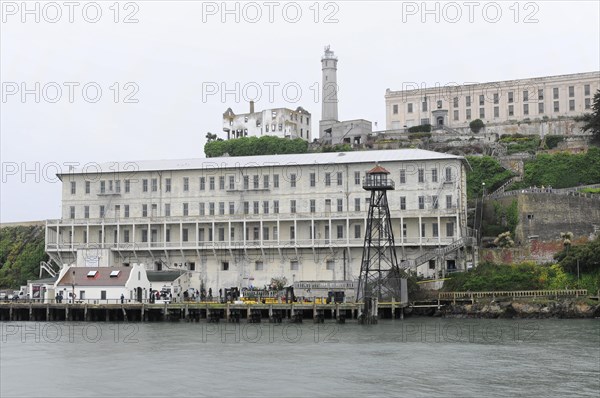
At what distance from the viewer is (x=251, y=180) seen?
251 ft

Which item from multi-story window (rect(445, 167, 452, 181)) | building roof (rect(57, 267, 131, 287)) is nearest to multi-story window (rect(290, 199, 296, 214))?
multi-story window (rect(445, 167, 452, 181))

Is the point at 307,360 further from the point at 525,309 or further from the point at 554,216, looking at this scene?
the point at 554,216

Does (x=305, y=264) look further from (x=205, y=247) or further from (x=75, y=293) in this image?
(x=75, y=293)

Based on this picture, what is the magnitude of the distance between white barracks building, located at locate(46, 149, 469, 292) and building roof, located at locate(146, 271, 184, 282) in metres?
2.65

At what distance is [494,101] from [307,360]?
73625mm

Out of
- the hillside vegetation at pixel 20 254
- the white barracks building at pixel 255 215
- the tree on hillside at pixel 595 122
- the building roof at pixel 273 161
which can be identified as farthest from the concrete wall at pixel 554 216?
the hillside vegetation at pixel 20 254

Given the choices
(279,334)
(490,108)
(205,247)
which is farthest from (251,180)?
(490,108)

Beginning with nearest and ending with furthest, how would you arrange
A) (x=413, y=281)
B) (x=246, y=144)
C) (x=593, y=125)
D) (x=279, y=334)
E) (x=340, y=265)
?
(x=279, y=334)
(x=413, y=281)
(x=340, y=265)
(x=593, y=125)
(x=246, y=144)

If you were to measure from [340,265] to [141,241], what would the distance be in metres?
17.6

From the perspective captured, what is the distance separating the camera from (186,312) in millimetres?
62156

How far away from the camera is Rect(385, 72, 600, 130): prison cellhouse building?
104 meters

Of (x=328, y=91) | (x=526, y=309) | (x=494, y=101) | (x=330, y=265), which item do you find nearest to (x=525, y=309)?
(x=526, y=309)

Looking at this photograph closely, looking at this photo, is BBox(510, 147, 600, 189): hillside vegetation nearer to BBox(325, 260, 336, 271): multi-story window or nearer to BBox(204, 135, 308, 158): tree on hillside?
BBox(325, 260, 336, 271): multi-story window

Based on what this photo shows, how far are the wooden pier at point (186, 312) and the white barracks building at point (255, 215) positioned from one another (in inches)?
380
